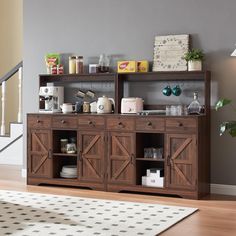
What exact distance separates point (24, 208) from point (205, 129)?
2.02m

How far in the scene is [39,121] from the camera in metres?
6.57

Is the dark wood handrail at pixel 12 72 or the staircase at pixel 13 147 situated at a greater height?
the dark wood handrail at pixel 12 72

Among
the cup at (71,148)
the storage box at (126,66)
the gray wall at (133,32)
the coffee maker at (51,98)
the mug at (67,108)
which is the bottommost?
the cup at (71,148)

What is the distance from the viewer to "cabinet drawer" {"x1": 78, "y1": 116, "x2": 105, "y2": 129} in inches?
245

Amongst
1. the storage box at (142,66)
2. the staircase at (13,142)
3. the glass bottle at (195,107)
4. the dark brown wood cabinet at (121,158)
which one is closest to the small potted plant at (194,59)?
the glass bottle at (195,107)

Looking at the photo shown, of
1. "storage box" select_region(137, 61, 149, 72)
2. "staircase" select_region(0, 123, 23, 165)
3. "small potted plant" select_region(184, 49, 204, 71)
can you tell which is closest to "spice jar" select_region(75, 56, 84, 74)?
"storage box" select_region(137, 61, 149, 72)

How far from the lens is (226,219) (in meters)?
4.92

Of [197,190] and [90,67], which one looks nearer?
[197,190]

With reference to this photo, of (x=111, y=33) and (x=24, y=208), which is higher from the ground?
(x=111, y=33)

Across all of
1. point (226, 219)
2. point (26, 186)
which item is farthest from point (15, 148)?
point (226, 219)

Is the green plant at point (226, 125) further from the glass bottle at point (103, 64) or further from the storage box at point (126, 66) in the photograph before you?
the glass bottle at point (103, 64)

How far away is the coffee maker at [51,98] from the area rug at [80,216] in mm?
1304

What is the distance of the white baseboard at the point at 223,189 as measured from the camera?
239 inches

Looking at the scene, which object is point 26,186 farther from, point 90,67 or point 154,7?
point 154,7
